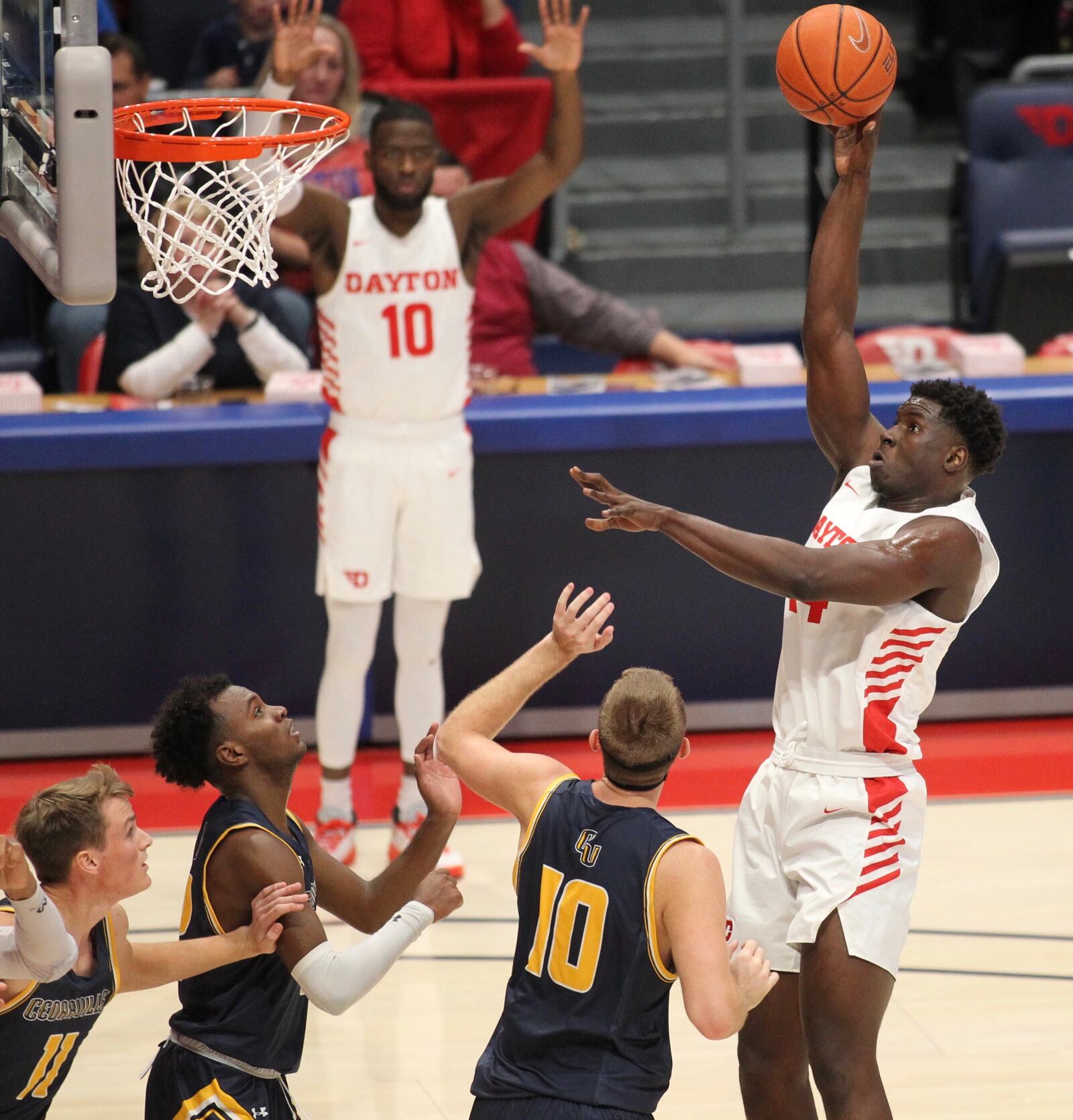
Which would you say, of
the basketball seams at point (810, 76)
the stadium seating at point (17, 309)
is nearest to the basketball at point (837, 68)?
the basketball seams at point (810, 76)

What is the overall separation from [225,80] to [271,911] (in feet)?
19.2

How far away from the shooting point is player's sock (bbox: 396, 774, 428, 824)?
584cm

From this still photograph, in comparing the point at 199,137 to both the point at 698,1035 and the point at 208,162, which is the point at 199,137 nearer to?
the point at 208,162

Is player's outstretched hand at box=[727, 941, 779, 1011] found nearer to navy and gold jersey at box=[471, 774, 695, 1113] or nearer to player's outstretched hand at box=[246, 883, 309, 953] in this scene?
navy and gold jersey at box=[471, 774, 695, 1113]

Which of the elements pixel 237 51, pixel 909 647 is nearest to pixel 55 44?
pixel 909 647

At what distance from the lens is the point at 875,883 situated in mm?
3520

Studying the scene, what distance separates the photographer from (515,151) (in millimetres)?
8891

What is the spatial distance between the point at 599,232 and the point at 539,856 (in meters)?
7.38

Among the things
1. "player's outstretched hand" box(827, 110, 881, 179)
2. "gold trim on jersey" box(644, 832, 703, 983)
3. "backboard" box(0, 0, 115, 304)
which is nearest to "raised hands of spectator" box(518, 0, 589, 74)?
"player's outstretched hand" box(827, 110, 881, 179)

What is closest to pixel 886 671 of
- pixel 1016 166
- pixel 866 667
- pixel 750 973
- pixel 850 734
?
pixel 866 667

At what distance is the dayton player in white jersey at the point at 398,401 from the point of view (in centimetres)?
570

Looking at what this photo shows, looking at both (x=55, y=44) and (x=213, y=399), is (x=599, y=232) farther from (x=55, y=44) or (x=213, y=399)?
(x=55, y=44)

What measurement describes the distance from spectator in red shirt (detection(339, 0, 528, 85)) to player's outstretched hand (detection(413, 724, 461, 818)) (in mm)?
5943

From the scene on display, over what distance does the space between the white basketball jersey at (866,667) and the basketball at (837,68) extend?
1.04 m
